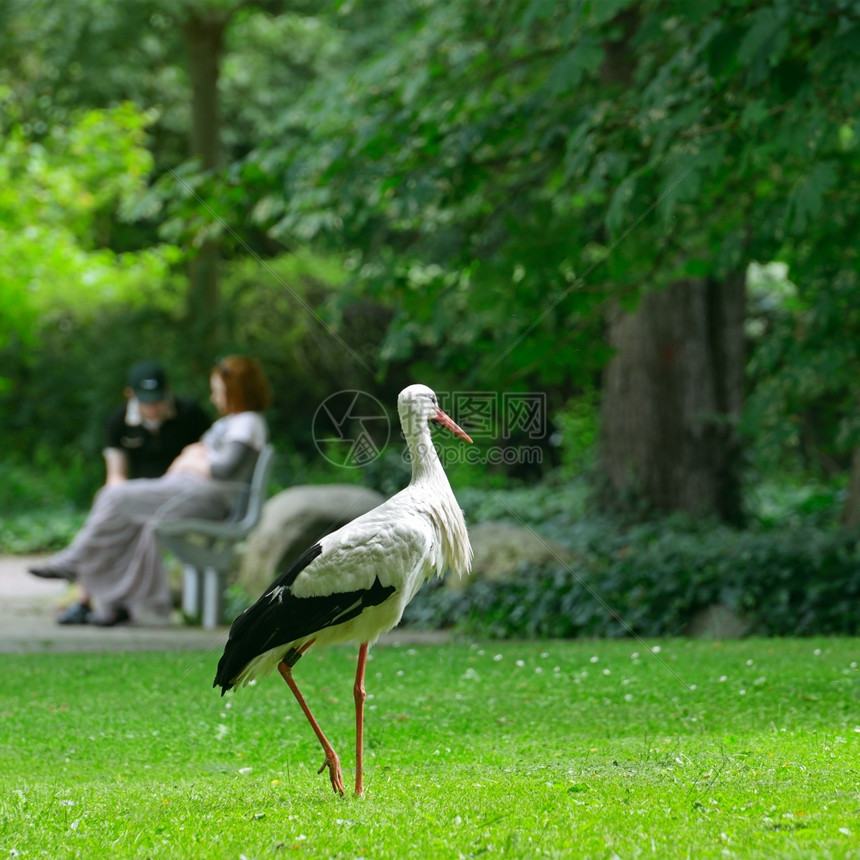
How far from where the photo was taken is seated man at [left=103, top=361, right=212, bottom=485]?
9586mm

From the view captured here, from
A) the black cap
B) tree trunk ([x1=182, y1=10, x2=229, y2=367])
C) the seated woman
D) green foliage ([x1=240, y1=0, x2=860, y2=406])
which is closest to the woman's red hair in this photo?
the seated woman

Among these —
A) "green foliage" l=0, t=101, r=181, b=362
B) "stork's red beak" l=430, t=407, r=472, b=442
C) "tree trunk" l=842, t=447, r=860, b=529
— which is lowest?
"tree trunk" l=842, t=447, r=860, b=529

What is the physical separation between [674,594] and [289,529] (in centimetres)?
317

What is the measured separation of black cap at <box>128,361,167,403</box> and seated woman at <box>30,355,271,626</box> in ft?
1.72

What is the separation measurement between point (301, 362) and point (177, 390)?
6.60 ft

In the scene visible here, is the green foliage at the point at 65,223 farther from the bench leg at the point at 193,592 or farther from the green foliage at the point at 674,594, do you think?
the green foliage at the point at 674,594

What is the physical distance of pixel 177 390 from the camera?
642 inches

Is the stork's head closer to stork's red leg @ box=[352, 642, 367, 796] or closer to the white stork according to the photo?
the white stork

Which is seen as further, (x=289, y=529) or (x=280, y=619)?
(x=289, y=529)

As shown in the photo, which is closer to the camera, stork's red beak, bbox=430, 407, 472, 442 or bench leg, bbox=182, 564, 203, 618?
stork's red beak, bbox=430, 407, 472, 442

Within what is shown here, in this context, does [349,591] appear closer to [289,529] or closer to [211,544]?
[211,544]

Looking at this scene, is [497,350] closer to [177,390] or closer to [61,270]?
[177,390]

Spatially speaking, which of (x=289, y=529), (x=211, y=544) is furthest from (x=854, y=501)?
(x=211, y=544)

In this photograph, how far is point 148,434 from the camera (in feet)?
31.8
